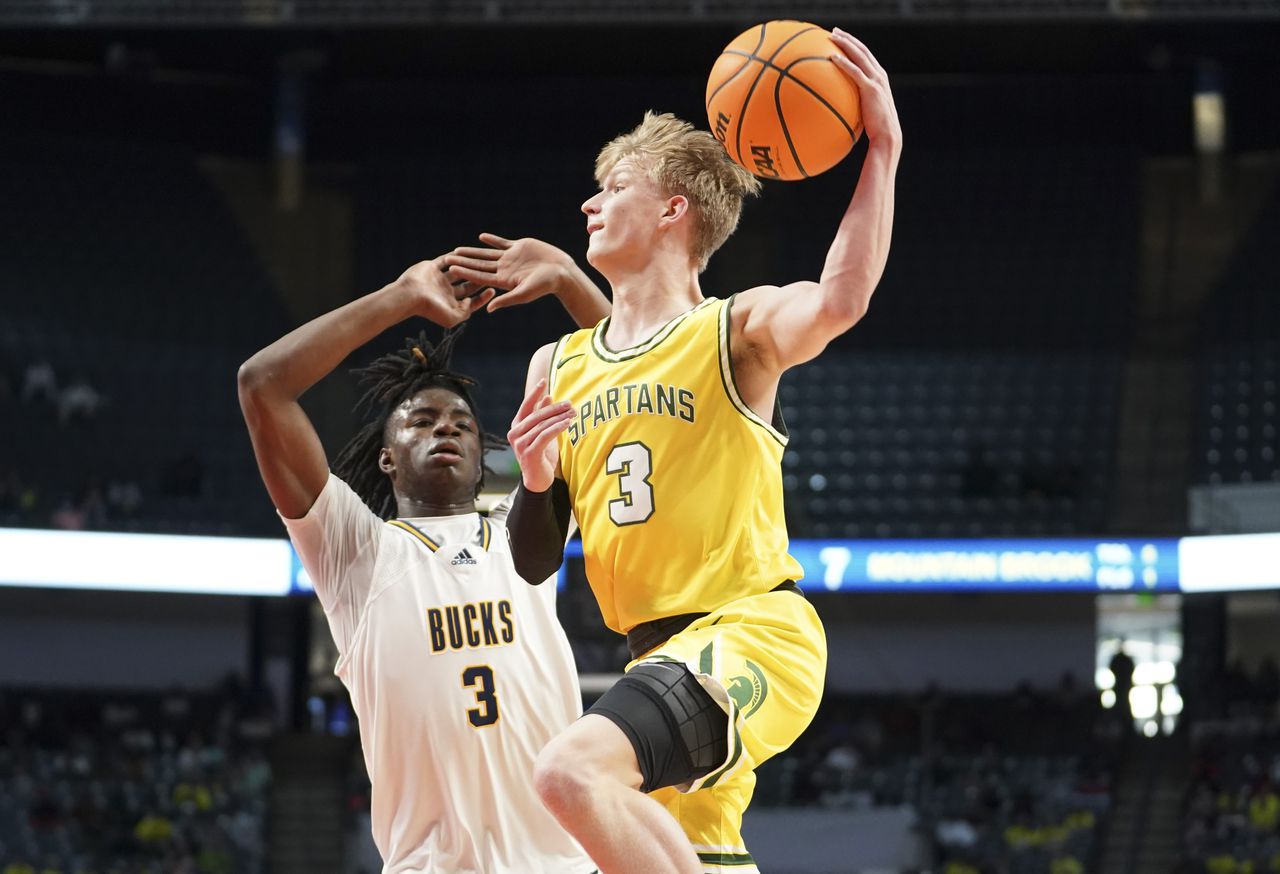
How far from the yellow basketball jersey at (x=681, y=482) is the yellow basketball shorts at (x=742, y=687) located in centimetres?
9

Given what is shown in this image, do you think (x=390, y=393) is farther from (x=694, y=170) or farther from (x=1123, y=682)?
(x=1123, y=682)

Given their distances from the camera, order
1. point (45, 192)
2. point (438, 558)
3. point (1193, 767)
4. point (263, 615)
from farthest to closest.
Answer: point (45, 192) → point (263, 615) → point (1193, 767) → point (438, 558)

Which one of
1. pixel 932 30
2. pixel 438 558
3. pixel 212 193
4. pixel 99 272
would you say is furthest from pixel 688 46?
pixel 438 558

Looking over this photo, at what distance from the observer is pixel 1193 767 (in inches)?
555

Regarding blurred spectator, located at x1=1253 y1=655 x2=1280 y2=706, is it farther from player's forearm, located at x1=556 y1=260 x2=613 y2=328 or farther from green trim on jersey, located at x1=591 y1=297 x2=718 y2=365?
green trim on jersey, located at x1=591 y1=297 x2=718 y2=365

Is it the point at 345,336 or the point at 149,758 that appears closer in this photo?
the point at 345,336

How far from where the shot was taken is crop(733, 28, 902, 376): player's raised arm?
132 inches

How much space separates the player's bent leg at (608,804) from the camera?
121 inches

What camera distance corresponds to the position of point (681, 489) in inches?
143

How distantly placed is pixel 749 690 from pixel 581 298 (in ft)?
4.98

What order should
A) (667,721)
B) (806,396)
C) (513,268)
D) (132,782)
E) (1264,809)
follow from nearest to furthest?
1. (667,721)
2. (513,268)
3. (1264,809)
4. (132,782)
5. (806,396)

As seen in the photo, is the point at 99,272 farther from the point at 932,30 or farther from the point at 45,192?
the point at 932,30

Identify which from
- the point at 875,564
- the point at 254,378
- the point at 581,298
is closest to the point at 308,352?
the point at 254,378

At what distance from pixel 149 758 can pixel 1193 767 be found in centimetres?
951
